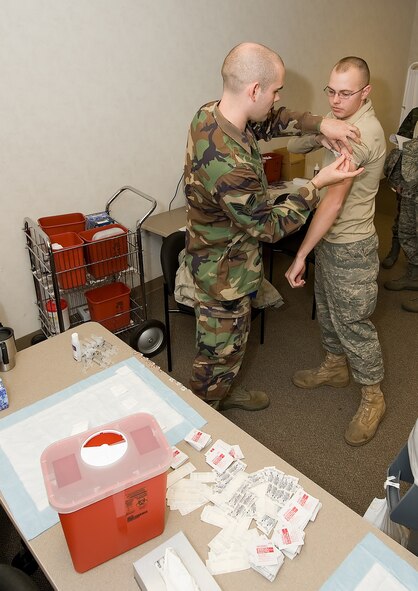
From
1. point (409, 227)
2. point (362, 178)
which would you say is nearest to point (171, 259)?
point (362, 178)

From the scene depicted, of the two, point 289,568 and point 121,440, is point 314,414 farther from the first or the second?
point 121,440

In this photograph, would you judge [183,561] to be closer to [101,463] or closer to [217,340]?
[101,463]

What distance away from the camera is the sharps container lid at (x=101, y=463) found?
0.95 meters

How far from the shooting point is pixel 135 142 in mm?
3172

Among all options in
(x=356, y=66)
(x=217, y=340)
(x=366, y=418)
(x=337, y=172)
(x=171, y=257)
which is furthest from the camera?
(x=171, y=257)

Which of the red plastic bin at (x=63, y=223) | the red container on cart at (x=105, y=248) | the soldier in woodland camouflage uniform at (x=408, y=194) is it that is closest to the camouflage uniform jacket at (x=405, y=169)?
the soldier in woodland camouflage uniform at (x=408, y=194)

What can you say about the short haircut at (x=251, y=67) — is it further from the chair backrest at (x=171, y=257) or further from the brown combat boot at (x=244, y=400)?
the brown combat boot at (x=244, y=400)

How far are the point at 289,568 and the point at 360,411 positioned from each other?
5.03 feet

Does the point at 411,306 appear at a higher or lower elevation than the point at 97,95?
lower

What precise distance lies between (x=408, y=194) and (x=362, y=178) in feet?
5.87

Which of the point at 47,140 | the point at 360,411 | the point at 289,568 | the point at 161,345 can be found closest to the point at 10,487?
→ the point at 289,568

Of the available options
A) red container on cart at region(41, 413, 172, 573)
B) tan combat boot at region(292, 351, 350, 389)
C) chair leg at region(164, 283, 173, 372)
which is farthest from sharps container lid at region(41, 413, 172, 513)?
tan combat boot at region(292, 351, 350, 389)

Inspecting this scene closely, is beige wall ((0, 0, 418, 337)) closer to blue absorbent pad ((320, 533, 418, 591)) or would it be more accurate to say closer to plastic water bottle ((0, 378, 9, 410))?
plastic water bottle ((0, 378, 9, 410))

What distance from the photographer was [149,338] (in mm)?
2779
